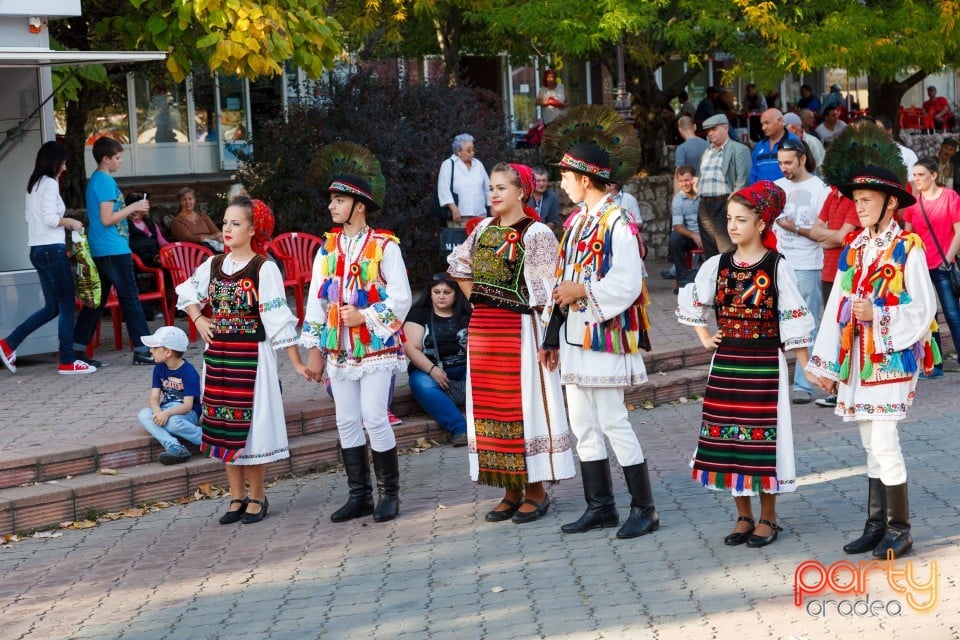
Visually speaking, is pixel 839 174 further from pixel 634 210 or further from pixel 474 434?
pixel 634 210

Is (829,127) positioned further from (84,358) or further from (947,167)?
(84,358)

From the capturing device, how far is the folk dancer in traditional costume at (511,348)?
23.8 ft

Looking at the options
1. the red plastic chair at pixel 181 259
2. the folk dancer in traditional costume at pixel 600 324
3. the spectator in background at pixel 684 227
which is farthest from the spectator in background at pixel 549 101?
the folk dancer in traditional costume at pixel 600 324

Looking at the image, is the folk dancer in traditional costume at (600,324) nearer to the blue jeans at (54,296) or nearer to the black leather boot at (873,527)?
the black leather boot at (873,527)

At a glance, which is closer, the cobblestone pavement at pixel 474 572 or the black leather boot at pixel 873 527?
the cobblestone pavement at pixel 474 572

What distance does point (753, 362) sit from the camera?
6695 mm

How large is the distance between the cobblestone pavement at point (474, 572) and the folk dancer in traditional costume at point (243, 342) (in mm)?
494

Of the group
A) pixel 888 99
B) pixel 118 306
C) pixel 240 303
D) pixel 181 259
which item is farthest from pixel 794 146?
pixel 888 99

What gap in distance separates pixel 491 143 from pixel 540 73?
14.1 metres

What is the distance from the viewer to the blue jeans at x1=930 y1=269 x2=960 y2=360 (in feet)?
36.6

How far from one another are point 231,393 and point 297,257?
6.34 m

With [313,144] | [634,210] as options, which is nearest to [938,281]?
[634,210]

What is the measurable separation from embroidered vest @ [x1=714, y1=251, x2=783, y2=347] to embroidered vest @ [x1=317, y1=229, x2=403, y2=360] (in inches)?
73.8

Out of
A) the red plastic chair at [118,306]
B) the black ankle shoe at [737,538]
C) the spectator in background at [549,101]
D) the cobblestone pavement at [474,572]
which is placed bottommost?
the cobblestone pavement at [474,572]
